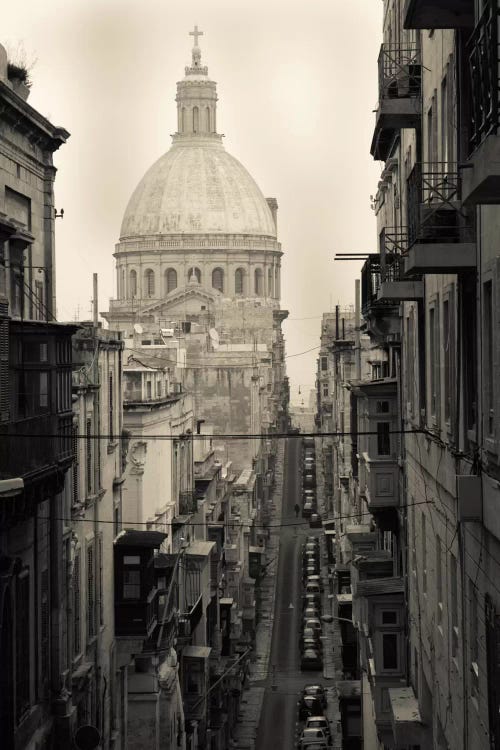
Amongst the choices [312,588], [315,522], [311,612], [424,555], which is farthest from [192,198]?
[424,555]

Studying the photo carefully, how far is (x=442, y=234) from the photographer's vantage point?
1543 centimetres

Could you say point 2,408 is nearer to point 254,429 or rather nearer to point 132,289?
point 254,429

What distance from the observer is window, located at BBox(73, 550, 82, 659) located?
28.6m

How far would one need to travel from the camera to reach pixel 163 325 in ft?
370

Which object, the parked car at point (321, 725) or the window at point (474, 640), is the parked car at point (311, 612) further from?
the window at point (474, 640)

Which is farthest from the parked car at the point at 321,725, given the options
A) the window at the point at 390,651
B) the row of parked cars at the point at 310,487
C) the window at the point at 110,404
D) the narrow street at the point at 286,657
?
the row of parked cars at the point at 310,487

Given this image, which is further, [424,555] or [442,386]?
[424,555]

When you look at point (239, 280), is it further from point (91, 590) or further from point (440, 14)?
point (440, 14)

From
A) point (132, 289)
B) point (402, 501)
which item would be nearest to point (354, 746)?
point (402, 501)

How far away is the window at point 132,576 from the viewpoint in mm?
34656

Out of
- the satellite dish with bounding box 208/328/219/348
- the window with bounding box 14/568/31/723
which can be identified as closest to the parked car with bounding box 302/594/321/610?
the satellite dish with bounding box 208/328/219/348

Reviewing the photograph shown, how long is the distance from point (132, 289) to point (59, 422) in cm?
11841

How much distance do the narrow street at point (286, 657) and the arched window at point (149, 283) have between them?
97.8 feet

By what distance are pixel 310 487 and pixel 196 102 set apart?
128ft
